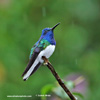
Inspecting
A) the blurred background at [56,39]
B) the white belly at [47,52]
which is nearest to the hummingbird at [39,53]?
the white belly at [47,52]

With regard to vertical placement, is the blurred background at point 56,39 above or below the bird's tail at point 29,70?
above

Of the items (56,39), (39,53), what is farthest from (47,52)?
(56,39)

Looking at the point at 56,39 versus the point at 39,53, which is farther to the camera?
→ the point at 56,39

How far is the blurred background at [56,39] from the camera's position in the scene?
261cm

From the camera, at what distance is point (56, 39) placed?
115 inches

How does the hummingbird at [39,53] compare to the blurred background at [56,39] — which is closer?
the hummingbird at [39,53]

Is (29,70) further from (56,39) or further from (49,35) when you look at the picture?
(56,39)

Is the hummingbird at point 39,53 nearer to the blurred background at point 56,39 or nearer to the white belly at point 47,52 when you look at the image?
the white belly at point 47,52

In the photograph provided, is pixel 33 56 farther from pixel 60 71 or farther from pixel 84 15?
pixel 84 15

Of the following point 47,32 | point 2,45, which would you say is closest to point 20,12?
point 2,45

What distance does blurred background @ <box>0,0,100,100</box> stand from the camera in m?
2.61

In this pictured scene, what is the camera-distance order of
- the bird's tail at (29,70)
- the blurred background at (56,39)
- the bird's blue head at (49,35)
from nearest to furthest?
the bird's tail at (29,70) → the bird's blue head at (49,35) → the blurred background at (56,39)

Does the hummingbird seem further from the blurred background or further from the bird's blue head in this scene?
the blurred background

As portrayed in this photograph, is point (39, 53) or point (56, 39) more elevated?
point (56, 39)
